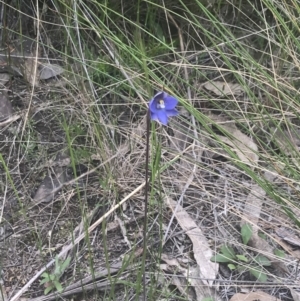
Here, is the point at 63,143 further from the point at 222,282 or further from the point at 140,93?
the point at 222,282

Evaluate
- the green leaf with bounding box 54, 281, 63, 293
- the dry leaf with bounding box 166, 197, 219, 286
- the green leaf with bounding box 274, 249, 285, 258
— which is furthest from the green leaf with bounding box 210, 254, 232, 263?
the green leaf with bounding box 54, 281, 63, 293

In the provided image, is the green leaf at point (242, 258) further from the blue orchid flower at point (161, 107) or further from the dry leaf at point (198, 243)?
the blue orchid flower at point (161, 107)

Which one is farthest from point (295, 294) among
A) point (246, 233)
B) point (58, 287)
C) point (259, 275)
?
point (58, 287)

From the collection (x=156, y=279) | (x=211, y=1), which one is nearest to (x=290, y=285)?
(x=156, y=279)

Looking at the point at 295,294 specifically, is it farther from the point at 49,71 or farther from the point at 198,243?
the point at 49,71

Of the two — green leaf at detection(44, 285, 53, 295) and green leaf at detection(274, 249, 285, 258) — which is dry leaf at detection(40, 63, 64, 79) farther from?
green leaf at detection(274, 249, 285, 258)

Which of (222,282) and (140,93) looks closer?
(222,282)
